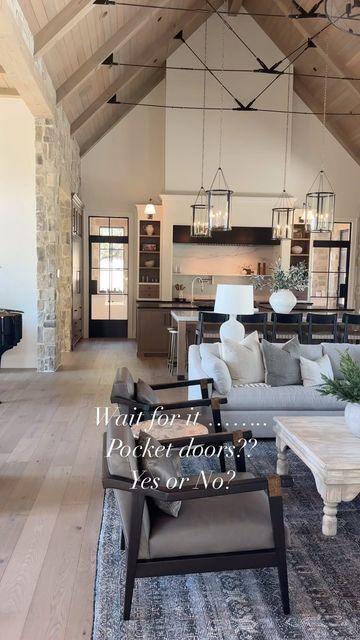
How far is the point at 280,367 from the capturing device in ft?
15.2

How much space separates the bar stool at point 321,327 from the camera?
708 cm

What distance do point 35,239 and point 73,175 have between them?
111 inches

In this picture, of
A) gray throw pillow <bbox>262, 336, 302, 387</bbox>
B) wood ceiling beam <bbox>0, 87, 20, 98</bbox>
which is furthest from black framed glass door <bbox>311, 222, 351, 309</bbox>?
wood ceiling beam <bbox>0, 87, 20, 98</bbox>

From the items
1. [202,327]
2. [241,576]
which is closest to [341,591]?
[241,576]

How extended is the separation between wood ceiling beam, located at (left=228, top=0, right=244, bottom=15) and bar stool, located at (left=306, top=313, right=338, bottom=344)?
21.1ft

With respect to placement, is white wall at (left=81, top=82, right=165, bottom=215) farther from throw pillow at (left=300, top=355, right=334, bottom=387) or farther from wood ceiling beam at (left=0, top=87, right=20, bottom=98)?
throw pillow at (left=300, top=355, right=334, bottom=387)

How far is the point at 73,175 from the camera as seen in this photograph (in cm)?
939

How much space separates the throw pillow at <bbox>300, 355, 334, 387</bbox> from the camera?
4645 millimetres

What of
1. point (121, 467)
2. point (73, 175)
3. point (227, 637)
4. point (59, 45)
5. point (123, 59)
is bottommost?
point (227, 637)

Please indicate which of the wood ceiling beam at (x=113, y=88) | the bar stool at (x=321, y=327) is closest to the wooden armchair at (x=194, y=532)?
the bar stool at (x=321, y=327)

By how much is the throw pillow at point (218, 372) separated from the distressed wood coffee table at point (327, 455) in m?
0.74

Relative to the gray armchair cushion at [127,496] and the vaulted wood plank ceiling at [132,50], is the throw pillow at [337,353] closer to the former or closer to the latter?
the gray armchair cushion at [127,496]

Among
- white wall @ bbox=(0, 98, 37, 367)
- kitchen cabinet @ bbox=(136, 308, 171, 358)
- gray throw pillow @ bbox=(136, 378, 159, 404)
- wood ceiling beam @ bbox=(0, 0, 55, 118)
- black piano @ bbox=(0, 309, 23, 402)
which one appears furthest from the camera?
kitchen cabinet @ bbox=(136, 308, 171, 358)

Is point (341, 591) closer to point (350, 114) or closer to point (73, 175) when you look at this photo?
point (73, 175)
